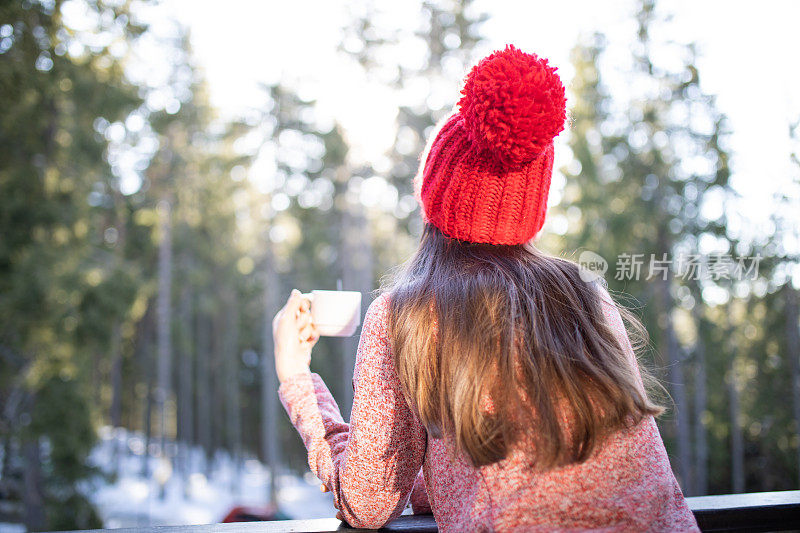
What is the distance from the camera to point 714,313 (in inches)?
590

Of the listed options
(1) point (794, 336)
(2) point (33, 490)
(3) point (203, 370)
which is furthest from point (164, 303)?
(1) point (794, 336)

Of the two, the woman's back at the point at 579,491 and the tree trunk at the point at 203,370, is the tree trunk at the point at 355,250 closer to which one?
the tree trunk at the point at 203,370

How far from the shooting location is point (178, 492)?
17.5 m

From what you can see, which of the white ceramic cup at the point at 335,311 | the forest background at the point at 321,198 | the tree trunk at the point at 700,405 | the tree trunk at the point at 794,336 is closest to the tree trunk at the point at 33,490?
the forest background at the point at 321,198

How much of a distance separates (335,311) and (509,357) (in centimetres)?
45

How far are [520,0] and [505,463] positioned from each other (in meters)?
11.0

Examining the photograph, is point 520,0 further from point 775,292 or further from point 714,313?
point 714,313

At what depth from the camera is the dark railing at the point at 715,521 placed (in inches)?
51.1

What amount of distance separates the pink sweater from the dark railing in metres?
0.06

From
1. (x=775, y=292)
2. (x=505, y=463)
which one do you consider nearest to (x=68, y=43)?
(x=505, y=463)

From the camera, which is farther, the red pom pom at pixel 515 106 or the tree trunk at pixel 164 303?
the tree trunk at pixel 164 303

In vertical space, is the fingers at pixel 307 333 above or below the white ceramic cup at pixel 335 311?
below

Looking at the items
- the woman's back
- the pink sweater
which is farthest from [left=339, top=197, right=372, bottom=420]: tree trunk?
the woman's back

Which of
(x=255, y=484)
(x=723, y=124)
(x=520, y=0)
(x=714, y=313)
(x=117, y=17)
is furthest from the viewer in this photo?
(x=255, y=484)
